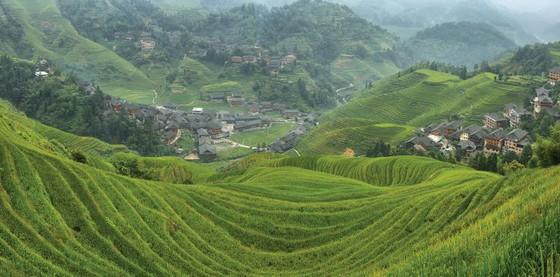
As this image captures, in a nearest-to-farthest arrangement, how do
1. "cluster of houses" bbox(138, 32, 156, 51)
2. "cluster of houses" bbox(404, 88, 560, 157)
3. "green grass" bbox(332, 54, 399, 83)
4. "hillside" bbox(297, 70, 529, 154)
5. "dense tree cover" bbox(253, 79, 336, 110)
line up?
1. "cluster of houses" bbox(404, 88, 560, 157)
2. "hillside" bbox(297, 70, 529, 154)
3. "dense tree cover" bbox(253, 79, 336, 110)
4. "cluster of houses" bbox(138, 32, 156, 51)
5. "green grass" bbox(332, 54, 399, 83)

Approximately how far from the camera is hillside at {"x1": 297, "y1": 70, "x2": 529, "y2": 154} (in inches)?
2904

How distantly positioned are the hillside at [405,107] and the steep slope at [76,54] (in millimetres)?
43645

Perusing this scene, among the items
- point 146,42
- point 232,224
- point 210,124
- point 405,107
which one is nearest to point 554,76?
point 405,107

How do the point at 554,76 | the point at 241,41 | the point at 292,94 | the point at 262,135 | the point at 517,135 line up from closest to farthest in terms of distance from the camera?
the point at 517,135, the point at 554,76, the point at 262,135, the point at 292,94, the point at 241,41

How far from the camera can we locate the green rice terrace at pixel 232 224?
50.7ft

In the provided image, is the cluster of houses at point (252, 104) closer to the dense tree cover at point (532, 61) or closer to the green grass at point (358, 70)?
the green grass at point (358, 70)

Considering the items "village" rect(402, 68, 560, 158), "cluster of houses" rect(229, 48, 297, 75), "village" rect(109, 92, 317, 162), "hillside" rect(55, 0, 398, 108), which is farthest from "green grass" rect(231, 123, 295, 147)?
"cluster of houses" rect(229, 48, 297, 75)

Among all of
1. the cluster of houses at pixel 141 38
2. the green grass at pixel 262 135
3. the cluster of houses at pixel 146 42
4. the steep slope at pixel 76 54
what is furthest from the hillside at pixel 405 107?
the cluster of houses at pixel 141 38

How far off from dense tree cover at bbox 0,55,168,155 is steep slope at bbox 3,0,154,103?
2638 centimetres

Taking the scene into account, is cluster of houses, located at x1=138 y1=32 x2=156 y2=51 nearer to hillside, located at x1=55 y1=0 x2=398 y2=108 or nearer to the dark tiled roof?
hillside, located at x1=55 y1=0 x2=398 y2=108

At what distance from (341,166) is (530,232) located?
134 feet

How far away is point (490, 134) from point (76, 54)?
9532 centimetres

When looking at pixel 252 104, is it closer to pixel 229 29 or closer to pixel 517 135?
pixel 517 135

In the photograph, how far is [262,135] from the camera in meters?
88.7
